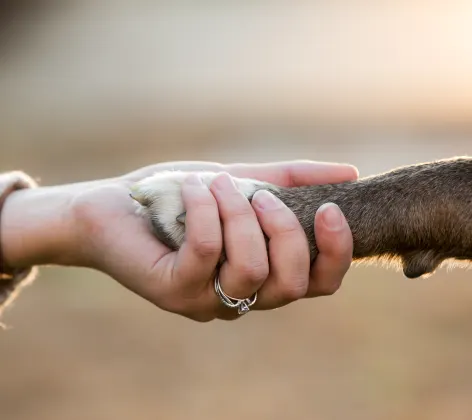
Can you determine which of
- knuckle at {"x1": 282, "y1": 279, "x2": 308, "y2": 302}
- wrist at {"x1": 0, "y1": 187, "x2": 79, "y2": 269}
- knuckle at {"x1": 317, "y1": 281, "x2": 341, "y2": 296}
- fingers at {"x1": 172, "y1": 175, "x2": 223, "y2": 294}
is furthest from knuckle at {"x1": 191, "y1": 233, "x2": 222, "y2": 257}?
wrist at {"x1": 0, "y1": 187, "x2": 79, "y2": 269}

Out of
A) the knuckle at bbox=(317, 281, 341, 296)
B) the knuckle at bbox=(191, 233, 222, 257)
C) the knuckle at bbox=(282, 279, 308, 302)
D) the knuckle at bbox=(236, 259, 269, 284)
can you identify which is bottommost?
the knuckle at bbox=(317, 281, 341, 296)

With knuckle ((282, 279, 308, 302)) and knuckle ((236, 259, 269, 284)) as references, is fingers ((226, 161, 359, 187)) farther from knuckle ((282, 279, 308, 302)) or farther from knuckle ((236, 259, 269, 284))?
knuckle ((236, 259, 269, 284))

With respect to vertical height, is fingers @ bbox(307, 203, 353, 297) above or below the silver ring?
above

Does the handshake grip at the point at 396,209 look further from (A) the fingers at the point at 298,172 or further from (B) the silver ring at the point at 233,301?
(B) the silver ring at the point at 233,301

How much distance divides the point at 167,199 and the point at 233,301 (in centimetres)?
55

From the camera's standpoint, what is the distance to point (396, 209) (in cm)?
408

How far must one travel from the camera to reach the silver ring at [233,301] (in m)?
3.79

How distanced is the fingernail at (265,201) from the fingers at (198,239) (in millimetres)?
204

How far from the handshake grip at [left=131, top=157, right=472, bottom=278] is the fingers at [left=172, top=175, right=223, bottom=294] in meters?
0.20

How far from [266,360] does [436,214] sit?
6.06m

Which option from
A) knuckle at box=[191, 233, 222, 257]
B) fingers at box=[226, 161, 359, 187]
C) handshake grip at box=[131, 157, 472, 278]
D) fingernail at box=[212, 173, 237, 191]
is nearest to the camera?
knuckle at box=[191, 233, 222, 257]

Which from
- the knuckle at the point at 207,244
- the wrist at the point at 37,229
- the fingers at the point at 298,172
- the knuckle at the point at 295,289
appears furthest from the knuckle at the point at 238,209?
the wrist at the point at 37,229

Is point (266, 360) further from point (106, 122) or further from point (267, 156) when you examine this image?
point (106, 122)

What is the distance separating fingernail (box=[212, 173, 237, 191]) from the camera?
3.71 m
